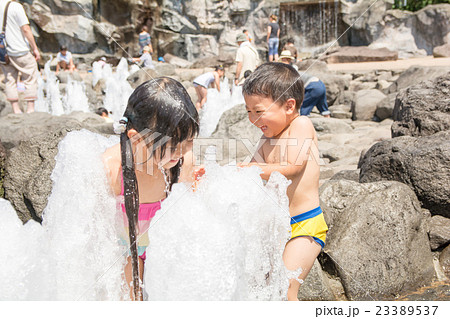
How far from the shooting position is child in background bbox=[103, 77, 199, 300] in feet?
6.12

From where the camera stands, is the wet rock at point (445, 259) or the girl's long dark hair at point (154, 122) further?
the wet rock at point (445, 259)

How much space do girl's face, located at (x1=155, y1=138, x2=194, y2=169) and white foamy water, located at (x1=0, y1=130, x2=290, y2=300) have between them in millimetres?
133

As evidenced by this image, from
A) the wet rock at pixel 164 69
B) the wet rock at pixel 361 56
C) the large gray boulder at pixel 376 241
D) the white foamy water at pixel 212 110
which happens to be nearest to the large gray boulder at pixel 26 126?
the white foamy water at pixel 212 110

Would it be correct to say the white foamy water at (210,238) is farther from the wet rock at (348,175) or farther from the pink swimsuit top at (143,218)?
the wet rock at (348,175)

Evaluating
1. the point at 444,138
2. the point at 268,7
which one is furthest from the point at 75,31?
the point at 444,138

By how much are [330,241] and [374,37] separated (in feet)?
58.9

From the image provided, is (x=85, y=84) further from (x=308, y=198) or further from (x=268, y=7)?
(x=308, y=198)

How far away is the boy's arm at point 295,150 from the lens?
7.35ft

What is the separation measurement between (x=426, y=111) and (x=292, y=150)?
2797 mm

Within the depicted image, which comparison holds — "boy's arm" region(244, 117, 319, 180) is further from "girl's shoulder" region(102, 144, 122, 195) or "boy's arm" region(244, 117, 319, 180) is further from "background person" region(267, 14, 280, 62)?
"background person" region(267, 14, 280, 62)

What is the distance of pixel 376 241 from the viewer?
10.2 feet

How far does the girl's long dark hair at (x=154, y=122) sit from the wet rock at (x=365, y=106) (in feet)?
25.7

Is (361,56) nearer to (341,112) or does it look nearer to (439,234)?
(341,112)

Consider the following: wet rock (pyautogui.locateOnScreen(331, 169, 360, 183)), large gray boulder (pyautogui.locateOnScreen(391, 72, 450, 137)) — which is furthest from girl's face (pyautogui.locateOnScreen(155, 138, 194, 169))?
large gray boulder (pyautogui.locateOnScreen(391, 72, 450, 137))
